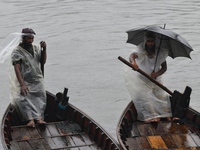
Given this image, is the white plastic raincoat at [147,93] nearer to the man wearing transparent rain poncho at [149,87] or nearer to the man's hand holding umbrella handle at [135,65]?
the man wearing transparent rain poncho at [149,87]

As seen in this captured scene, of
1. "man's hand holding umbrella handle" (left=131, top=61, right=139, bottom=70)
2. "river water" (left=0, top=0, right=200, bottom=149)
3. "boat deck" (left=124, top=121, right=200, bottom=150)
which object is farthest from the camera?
"river water" (left=0, top=0, right=200, bottom=149)

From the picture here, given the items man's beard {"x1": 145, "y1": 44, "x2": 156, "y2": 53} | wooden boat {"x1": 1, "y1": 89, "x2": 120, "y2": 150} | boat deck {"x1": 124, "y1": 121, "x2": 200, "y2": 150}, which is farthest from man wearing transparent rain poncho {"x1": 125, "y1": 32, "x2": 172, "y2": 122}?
wooden boat {"x1": 1, "y1": 89, "x2": 120, "y2": 150}

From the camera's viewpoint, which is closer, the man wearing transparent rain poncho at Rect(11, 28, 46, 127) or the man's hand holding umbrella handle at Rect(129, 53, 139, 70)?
the man's hand holding umbrella handle at Rect(129, 53, 139, 70)

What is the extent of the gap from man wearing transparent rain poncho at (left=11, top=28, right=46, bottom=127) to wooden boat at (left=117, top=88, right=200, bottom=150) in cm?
149

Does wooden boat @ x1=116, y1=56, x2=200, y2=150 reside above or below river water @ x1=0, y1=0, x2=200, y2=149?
above

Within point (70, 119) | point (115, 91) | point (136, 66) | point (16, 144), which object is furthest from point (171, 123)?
point (115, 91)

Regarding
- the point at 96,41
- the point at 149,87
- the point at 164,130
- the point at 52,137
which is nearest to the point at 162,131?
the point at 164,130

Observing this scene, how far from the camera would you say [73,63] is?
17.6 metres

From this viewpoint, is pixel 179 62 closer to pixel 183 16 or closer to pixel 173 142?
pixel 183 16

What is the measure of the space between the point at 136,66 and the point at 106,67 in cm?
821

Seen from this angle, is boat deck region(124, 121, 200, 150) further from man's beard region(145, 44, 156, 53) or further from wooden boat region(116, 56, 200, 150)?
man's beard region(145, 44, 156, 53)

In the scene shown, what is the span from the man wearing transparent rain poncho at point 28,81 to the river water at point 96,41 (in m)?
3.64

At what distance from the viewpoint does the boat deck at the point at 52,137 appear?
8.75 metres

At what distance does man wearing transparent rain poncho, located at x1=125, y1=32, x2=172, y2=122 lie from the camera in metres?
9.63
